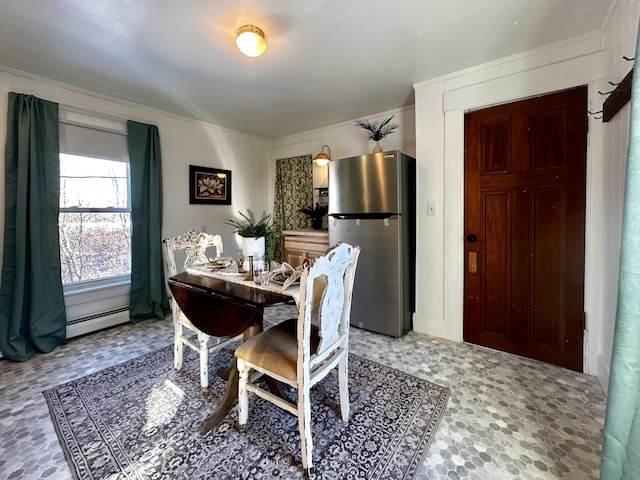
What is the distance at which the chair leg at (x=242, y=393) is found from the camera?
143 centimetres

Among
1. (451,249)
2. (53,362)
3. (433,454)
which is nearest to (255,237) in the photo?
(433,454)

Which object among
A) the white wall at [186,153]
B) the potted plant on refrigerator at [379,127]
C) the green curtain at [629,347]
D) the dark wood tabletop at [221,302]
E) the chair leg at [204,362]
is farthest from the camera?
the potted plant on refrigerator at [379,127]

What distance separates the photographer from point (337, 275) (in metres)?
1.35

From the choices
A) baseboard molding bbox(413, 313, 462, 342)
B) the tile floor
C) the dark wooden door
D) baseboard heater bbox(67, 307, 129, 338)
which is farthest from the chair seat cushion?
baseboard heater bbox(67, 307, 129, 338)

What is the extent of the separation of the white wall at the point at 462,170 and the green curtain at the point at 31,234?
323 centimetres

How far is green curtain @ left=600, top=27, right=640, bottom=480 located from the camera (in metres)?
0.89

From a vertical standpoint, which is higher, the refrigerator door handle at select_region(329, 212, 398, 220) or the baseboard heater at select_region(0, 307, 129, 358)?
the refrigerator door handle at select_region(329, 212, 398, 220)

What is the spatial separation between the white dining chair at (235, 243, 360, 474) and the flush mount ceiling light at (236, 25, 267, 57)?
137 centimetres

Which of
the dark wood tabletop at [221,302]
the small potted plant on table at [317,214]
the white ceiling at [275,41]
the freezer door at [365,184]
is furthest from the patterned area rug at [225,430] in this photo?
the white ceiling at [275,41]

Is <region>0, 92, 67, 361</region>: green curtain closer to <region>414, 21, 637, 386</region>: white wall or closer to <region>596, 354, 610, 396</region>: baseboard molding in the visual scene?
<region>414, 21, 637, 386</region>: white wall

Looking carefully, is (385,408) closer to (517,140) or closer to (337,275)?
(337,275)

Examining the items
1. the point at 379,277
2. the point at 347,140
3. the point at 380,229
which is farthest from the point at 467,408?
the point at 347,140

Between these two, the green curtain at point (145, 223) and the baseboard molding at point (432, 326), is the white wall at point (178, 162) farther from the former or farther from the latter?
the baseboard molding at point (432, 326)

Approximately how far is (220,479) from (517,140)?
2849mm
